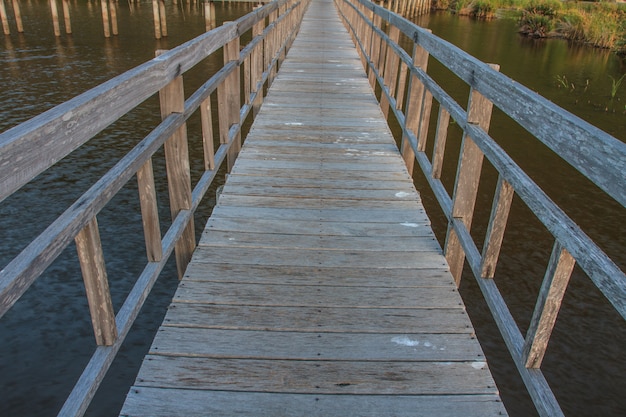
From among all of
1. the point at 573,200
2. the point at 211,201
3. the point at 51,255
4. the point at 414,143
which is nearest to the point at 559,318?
the point at 414,143

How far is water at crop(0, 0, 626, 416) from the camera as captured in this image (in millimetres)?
4855

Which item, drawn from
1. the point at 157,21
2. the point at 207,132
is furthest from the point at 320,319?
the point at 157,21

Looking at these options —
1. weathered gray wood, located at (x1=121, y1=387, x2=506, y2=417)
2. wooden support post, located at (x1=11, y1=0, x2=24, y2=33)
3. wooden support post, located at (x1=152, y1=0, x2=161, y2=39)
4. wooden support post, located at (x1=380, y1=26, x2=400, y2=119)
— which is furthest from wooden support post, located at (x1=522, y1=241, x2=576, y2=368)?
wooden support post, located at (x1=11, y1=0, x2=24, y2=33)

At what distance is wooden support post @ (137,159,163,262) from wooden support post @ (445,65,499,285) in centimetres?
166

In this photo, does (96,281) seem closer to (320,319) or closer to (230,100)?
(320,319)

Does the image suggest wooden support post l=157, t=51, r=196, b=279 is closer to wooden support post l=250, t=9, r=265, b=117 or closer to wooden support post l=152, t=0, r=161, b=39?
wooden support post l=250, t=9, r=265, b=117

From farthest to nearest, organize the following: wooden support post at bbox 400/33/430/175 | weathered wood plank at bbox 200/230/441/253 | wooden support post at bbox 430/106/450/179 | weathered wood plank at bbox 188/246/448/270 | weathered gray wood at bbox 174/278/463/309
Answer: wooden support post at bbox 400/33/430/175 < wooden support post at bbox 430/106/450/179 < weathered wood plank at bbox 200/230/441/253 < weathered wood plank at bbox 188/246/448/270 < weathered gray wood at bbox 174/278/463/309

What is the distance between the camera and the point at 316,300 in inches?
114

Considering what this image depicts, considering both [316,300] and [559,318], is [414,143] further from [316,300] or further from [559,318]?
[559,318]

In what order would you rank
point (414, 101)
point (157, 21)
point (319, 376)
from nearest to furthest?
point (319, 376) → point (414, 101) → point (157, 21)

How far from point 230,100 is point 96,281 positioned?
3418mm

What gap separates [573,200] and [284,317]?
24.6 feet

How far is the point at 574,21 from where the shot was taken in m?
24.7

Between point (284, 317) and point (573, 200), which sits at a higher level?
point (284, 317)
